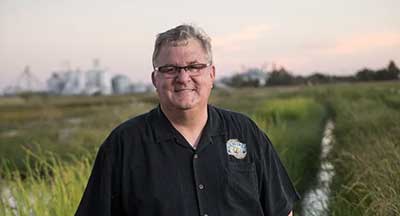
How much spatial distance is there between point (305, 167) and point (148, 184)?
17.5 feet

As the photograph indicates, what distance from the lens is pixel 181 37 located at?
234 cm

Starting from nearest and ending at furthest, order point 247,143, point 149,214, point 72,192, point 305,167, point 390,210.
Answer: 1. point 149,214
2. point 247,143
3. point 390,210
4. point 72,192
5. point 305,167

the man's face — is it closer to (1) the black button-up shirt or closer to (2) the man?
(2) the man

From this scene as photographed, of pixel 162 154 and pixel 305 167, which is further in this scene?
pixel 305 167

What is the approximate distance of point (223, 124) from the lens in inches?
100

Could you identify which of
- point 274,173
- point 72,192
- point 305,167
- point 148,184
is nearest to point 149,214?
point 148,184

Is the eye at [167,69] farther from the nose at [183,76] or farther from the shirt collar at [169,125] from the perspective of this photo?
the shirt collar at [169,125]

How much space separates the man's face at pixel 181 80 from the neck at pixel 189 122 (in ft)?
0.13

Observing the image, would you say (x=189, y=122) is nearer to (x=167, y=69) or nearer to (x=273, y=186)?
(x=167, y=69)

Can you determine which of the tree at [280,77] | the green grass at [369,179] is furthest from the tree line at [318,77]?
the green grass at [369,179]

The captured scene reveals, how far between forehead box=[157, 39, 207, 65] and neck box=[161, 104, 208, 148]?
21cm

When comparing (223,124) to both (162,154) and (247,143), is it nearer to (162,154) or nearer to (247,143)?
(247,143)

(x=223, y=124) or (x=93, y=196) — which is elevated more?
(x=223, y=124)

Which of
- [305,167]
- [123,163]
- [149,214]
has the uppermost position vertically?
[123,163]
